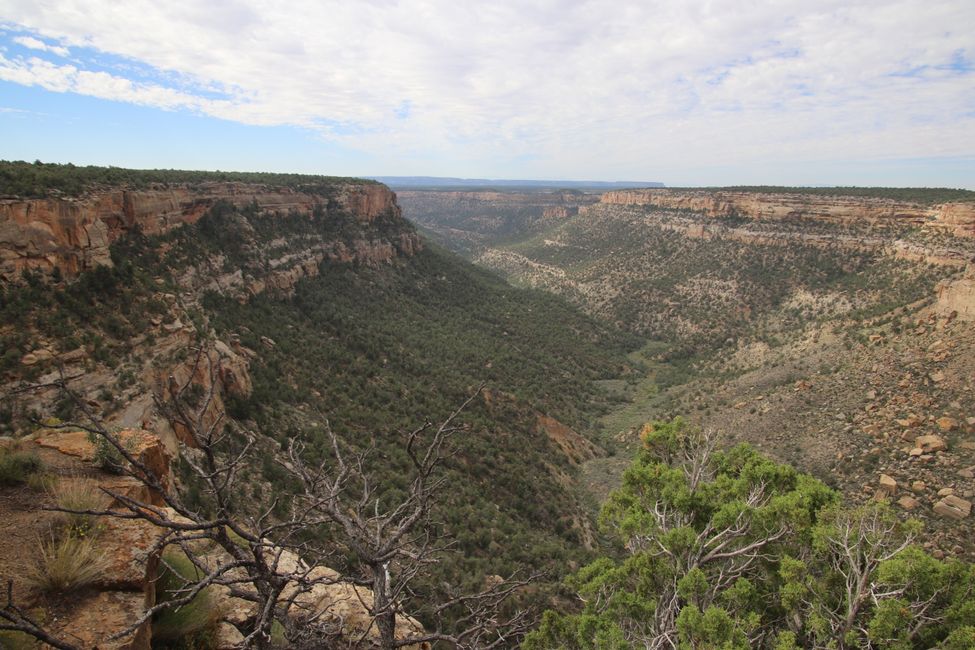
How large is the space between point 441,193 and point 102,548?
182 metres

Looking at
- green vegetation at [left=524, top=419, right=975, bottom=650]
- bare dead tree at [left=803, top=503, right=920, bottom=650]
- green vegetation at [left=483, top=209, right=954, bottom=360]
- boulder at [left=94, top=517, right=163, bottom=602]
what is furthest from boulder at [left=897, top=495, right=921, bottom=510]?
boulder at [left=94, top=517, right=163, bottom=602]

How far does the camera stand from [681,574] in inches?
428

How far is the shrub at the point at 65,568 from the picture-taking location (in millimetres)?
5070

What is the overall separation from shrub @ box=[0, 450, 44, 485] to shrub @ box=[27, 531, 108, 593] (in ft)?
6.11

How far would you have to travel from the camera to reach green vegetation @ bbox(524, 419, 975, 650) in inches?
335

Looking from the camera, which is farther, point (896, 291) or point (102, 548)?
point (896, 291)

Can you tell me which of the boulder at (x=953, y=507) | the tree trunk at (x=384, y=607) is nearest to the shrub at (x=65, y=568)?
the tree trunk at (x=384, y=607)

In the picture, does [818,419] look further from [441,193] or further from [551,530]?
[441,193]

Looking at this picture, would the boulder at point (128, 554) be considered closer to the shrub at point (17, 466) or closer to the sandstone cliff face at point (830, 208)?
the shrub at point (17, 466)

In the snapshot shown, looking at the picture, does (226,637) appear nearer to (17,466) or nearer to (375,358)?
(17,466)

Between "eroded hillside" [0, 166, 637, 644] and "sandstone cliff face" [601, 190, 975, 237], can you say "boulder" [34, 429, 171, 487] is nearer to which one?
"eroded hillside" [0, 166, 637, 644]

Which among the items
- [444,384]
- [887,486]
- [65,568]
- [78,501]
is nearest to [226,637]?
[65,568]

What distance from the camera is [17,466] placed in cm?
657

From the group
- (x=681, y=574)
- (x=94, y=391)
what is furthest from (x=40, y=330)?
(x=681, y=574)
